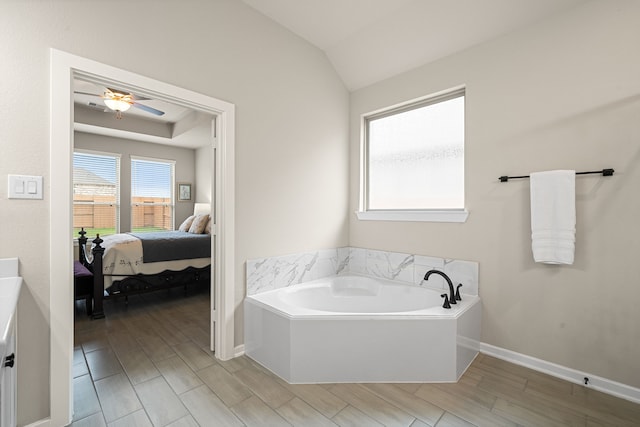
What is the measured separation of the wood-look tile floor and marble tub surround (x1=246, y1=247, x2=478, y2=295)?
2.04 feet

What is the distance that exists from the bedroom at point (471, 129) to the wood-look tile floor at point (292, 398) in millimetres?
254

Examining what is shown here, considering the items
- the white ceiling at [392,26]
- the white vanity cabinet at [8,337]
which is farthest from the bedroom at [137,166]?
the white vanity cabinet at [8,337]

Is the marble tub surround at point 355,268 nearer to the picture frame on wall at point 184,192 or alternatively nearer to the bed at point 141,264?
the bed at point 141,264

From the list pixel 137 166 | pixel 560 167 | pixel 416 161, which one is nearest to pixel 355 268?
pixel 416 161

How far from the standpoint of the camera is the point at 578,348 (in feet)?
6.73

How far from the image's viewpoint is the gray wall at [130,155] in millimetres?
5352

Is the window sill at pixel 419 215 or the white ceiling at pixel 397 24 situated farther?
the window sill at pixel 419 215

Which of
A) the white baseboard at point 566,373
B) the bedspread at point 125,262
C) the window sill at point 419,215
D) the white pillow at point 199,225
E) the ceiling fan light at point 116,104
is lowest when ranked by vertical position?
the white baseboard at point 566,373

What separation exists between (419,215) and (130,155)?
5550 mm

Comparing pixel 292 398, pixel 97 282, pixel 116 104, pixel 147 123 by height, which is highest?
pixel 147 123

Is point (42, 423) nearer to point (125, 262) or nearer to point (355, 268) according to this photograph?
point (125, 262)

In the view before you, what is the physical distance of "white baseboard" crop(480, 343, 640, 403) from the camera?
73.9 inches

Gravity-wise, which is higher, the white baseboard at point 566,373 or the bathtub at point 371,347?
the bathtub at point 371,347

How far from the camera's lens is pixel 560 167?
6.92ft
